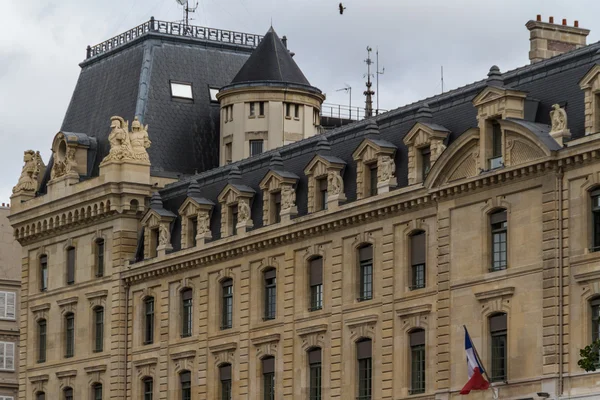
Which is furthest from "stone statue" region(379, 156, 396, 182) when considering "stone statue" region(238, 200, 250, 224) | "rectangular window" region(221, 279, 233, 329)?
"rectangular window" region(221, 279, 233, 329)

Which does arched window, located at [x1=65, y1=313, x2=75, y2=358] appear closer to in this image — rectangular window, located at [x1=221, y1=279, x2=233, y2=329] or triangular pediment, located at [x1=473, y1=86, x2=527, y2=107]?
rectangular window, located at [x1=221, y1=279, x2=233, y2=329]

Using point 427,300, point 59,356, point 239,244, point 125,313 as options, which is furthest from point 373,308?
point 59,356

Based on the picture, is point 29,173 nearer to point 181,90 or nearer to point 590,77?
point 181,90

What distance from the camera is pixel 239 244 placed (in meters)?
89.0

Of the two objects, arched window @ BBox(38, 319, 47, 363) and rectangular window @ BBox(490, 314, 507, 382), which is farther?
arched window @ BBox(38, 319, 47, 363)

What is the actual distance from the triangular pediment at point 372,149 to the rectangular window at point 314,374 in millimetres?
8945

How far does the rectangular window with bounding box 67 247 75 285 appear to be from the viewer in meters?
102

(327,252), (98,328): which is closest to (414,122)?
(327,252)

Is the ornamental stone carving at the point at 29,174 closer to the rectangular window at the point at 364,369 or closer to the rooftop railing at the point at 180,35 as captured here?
the rooftop railing at the point at 180,35

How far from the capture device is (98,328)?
100 metres

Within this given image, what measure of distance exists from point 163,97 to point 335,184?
23563 millimetres

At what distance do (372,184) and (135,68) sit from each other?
1090 inches

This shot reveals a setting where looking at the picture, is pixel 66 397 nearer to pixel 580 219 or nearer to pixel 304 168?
pixel 304 168

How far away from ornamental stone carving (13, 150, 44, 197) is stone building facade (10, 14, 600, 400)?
0.14 metres
